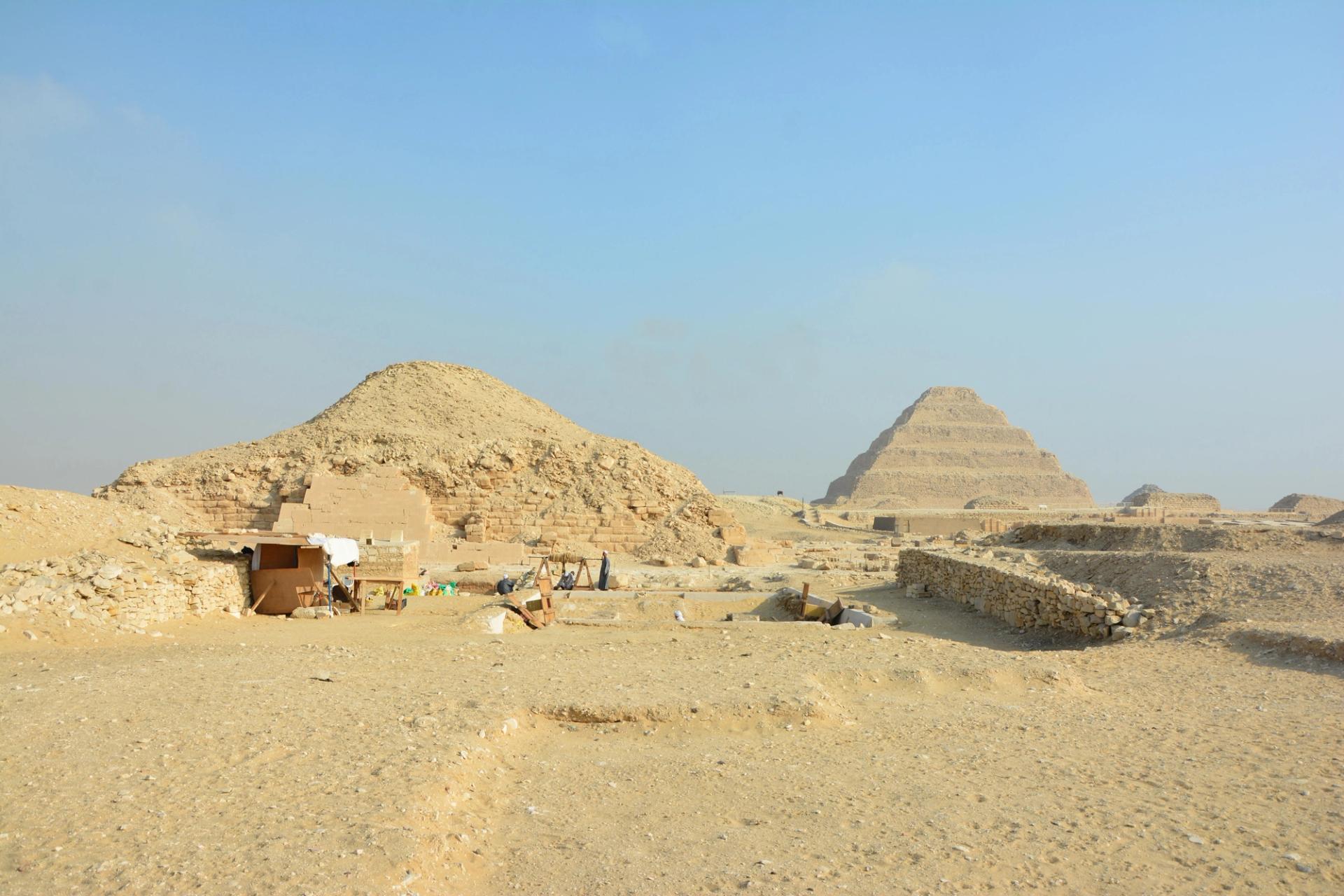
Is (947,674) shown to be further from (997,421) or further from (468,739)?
(997,421)

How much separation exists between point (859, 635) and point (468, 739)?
570 cm

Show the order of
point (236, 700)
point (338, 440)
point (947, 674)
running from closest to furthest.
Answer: point (236, 700), point (947, 674), point (338, 440)

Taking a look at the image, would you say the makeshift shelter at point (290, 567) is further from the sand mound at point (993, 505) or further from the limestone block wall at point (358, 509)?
the sand mound at point (993, 505)

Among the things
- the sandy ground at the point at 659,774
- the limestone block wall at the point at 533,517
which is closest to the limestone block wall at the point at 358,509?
the limestone block wall at the point at 533,517

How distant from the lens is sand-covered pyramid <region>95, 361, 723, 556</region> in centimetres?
2414

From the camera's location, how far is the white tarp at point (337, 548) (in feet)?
39.1

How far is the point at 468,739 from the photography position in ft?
16.7

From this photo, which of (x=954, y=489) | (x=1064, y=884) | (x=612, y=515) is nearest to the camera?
(x=1064, y=884)

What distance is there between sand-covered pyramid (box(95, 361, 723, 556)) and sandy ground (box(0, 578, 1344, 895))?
16.2 meters

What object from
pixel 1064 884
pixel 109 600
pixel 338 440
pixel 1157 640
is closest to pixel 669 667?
pixel 1064 884

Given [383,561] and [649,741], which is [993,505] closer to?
[383,561]

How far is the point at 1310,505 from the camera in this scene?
52.4 meters

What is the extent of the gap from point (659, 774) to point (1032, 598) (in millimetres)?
7650

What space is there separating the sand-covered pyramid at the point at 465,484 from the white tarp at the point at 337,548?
1085 cm
